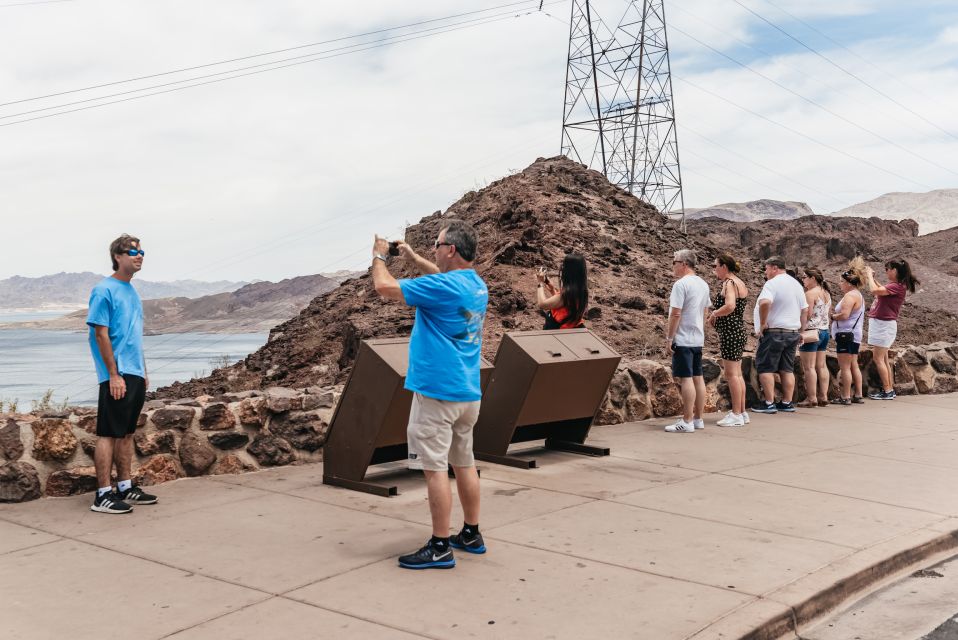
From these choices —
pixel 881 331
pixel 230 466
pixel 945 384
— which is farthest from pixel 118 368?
pixel 945 384

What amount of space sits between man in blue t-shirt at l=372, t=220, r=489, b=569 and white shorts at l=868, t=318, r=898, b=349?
31.1ft

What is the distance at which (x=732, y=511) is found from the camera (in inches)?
261

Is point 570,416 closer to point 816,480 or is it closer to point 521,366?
point 521,366

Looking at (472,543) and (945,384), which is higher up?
(472,543)

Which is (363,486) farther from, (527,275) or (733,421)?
(527,275)

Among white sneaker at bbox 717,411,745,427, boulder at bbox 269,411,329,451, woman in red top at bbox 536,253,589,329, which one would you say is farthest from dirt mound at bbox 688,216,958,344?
boulder at bbox 269,411,329,451

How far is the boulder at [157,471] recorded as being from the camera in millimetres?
7172

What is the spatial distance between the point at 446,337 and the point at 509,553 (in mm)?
1347

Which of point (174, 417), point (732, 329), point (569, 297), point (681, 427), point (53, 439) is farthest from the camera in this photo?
point (732, 329)

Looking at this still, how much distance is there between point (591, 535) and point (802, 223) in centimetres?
6480

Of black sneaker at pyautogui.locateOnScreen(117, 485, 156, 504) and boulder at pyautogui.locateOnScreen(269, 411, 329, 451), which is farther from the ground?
boulder at pyautogui.locateOnScreen(269, 411, 329, 451)

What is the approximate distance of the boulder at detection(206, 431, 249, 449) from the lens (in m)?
7.63

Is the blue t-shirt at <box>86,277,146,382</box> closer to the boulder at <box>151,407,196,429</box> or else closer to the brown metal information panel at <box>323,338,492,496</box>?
the boulder at <box>151,407,196,429</box>

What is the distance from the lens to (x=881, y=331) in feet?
43.2
